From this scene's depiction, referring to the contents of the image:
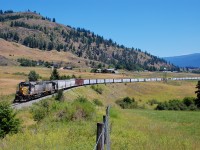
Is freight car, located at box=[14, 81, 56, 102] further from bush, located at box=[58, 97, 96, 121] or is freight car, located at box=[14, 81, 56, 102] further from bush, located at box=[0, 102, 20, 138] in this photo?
bush, located at box=[0, 102, 20, 138]

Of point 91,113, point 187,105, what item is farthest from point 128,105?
point 91,113

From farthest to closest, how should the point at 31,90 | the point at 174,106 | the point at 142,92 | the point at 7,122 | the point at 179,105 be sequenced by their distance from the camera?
1. the point at 142,92
2. the point at 179,105
3. the point at 174,106
4. the point at 31,90
5. the point at 7,122

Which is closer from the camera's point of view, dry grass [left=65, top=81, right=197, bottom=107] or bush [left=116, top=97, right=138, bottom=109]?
bush [left=116, top=97, right=138, bottom=109]

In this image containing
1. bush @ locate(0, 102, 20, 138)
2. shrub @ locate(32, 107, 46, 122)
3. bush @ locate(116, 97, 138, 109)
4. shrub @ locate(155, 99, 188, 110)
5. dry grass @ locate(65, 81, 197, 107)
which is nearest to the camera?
bush @ locate(0, 102, 20, 138)

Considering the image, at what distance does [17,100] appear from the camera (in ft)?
160

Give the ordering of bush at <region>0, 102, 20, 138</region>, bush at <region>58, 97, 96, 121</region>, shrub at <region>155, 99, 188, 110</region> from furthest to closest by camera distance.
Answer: shrub at <region>155, 99, 188, 110</region> < bush at <region>58, 97, 96, 121</region> < bush at <region>0, 102, 20, 138</region>

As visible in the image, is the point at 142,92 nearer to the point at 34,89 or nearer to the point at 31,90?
the point at 34,89

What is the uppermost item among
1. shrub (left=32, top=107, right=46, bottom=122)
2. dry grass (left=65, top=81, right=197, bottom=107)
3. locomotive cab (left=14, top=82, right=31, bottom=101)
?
locomotive cab (left=14, top=82, right=31, bottom=101)

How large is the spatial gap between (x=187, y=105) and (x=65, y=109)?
2326 inches

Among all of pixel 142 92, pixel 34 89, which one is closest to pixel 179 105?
pixel 142 92

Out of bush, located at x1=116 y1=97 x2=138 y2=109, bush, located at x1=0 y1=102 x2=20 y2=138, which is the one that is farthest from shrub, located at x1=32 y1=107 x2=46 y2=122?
bush, located at x1=116 y1=97 x2=138 y2=109

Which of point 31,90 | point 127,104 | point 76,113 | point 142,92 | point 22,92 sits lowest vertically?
point 127,104

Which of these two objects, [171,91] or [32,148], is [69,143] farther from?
[171,91]

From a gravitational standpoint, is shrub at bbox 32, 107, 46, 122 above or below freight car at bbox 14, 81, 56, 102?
below
